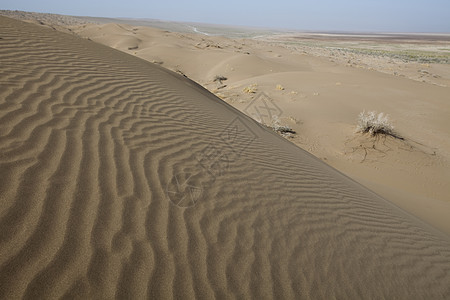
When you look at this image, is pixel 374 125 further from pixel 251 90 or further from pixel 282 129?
pixel 251 90

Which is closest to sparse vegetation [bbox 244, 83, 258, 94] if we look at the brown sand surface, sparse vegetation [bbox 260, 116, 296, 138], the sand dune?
the brown sand surface

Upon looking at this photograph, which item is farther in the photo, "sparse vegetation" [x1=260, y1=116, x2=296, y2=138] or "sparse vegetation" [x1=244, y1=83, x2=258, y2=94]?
"sparse vegetation" [x1=244, y1=83, x2=258, y2=94]

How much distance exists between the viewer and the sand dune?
1.58 meters

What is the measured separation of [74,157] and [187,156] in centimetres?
112

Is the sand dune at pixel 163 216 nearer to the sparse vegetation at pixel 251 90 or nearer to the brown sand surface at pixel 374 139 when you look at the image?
the brown sand surface at pixel 374 139

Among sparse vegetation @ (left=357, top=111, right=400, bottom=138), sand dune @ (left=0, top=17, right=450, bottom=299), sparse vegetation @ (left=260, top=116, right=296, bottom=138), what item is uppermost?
sand dune @ (left=0, top=17, right=450, bottom=299)

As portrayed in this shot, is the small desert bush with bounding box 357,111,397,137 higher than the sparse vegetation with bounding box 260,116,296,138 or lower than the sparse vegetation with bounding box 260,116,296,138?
higher

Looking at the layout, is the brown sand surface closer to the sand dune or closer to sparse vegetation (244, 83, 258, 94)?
sparse vegetation (244, 83, 258, 94)

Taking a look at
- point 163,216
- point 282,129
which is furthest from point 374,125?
point 163,216

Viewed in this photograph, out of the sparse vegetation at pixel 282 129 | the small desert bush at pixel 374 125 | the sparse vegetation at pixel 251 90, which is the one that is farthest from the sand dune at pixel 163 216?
the sparse vegetation at pixel 251 90

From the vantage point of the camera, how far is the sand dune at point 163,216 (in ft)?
5.19

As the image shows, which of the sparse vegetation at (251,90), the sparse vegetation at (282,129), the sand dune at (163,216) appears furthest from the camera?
the sparse vegetation at (251,90)

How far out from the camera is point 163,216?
2.04m

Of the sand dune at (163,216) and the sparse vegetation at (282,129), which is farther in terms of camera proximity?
the sparse vegetation at (282,129)
